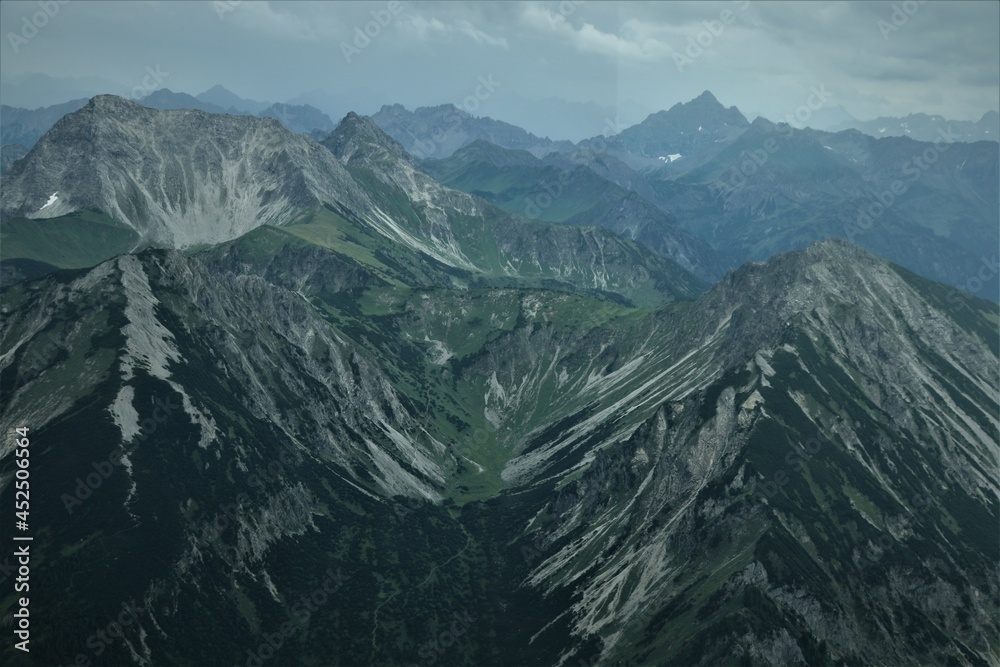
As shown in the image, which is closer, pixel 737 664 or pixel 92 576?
pixel 737 664

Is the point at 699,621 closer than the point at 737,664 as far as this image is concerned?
No

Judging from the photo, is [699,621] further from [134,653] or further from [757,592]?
[134,653]

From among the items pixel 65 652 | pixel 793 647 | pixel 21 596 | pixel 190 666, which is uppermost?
pixel 21 596

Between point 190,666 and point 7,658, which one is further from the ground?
point 7,658

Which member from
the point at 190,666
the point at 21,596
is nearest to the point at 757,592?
the point at 190,666

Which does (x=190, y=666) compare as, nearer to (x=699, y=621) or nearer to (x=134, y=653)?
(x=134, y=653)

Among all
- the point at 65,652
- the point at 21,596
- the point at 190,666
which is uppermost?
the point at 21,596

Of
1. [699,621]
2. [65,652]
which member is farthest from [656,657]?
[65,652]

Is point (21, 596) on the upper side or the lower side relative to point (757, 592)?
upper
